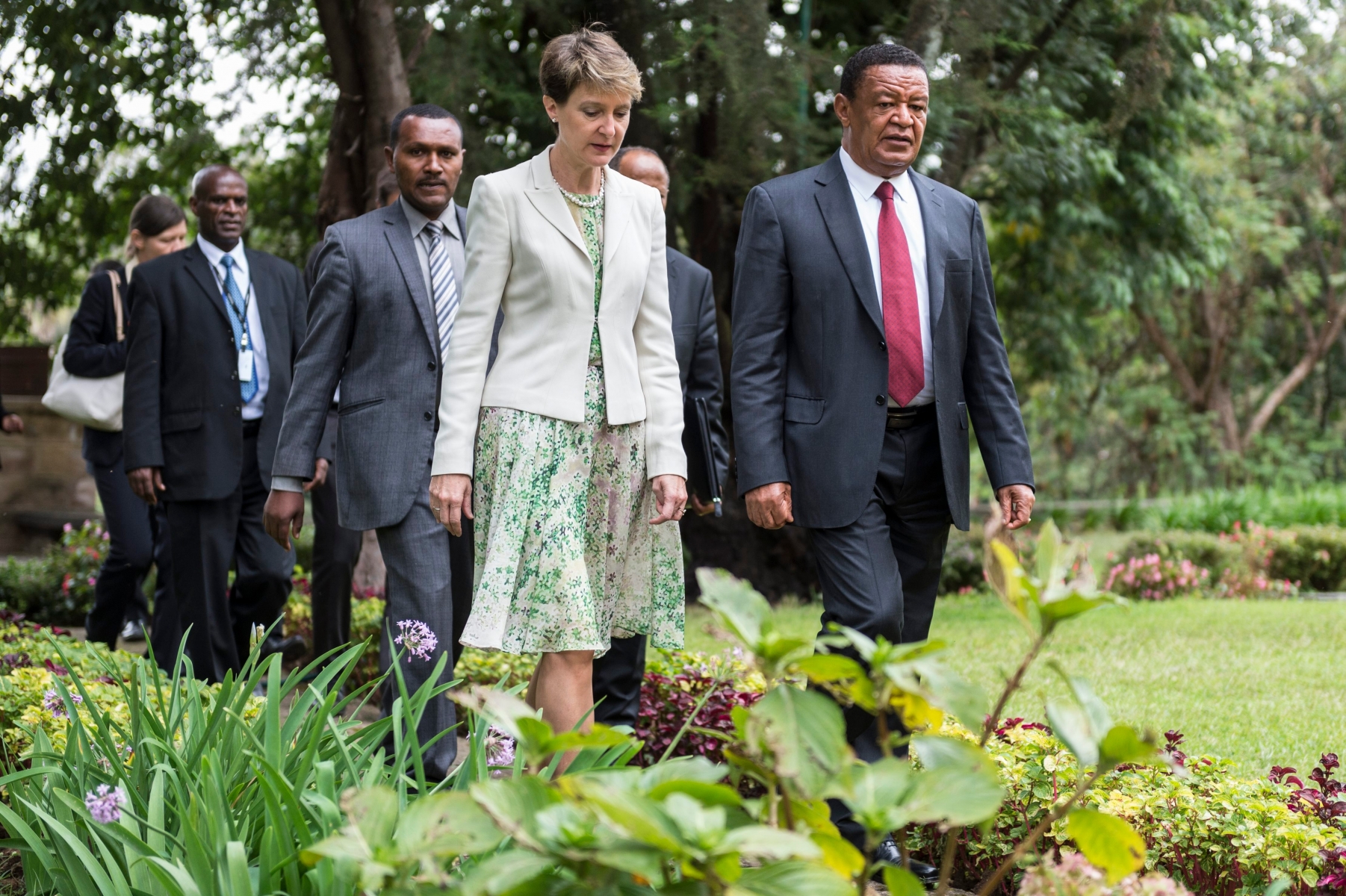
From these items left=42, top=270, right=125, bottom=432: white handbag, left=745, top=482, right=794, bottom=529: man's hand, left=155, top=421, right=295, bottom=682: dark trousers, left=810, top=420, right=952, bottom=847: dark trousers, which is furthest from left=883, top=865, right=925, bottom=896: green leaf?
left=42, top=270, right=125, bottom=432: white handbag

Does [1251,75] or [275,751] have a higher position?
[1251,75]

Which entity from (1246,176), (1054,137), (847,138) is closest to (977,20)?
(1054,137)

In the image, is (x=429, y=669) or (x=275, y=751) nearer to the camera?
(x=275, y=751)

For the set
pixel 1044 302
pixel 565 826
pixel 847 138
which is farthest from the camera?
pixel 1044 302

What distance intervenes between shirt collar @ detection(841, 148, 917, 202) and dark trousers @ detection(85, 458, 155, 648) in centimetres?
453

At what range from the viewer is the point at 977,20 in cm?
793

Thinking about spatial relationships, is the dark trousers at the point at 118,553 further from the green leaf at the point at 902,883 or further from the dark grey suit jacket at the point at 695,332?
the green leaf at the point at 902,883

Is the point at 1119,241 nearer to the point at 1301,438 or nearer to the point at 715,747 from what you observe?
the point at 715,747

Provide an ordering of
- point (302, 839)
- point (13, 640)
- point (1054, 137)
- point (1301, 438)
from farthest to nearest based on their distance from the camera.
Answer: point (1301, 438) → point (1054, 137) → point (13, 640) → point (302, 839)

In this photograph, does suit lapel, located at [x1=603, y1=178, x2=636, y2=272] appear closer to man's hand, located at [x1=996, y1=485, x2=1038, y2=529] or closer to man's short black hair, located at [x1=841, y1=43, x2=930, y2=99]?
man's short black hair, located at [x1=841, y1=43, x2=930, y2=99]

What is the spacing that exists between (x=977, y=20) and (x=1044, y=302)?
583cm

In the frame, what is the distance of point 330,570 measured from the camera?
575 cm

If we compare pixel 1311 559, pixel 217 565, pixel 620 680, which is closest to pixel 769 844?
pixel 620 680

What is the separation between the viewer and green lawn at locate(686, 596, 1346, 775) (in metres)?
5.52
